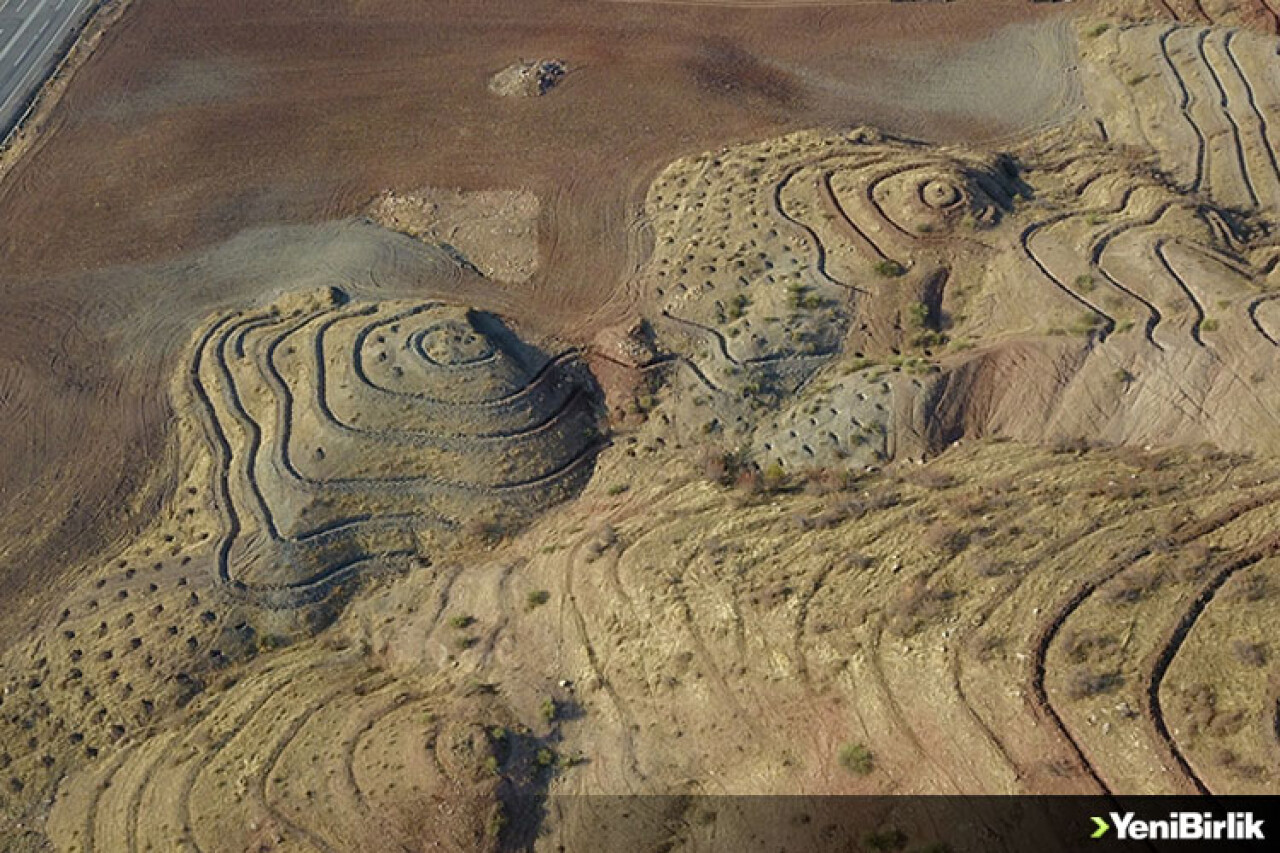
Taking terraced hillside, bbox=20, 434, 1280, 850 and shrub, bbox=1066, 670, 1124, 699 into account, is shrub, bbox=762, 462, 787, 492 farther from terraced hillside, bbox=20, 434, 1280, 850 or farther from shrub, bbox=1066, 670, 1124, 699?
shrub, bbox=1066, 670, 1124, 699

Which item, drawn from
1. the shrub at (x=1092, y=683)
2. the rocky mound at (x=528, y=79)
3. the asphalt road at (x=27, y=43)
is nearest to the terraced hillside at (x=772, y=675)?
the shrub at (x=1092, y=683)

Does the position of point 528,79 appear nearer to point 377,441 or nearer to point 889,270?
point 889,270

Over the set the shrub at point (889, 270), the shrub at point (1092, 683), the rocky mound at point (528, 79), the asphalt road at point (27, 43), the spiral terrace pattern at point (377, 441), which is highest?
the asphalt road at point (27, 43)

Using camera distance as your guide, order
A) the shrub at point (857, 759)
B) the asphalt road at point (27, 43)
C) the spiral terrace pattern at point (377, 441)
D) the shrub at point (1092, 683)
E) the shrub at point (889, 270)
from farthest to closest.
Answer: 1. the asphalt road at point (27, 43)
2. the shrub at point (889, 270)
3. the spiral terrace pattern at point (377, 441)
4. the shrub at point (857, 759)
5. the shrub at point (1092, 683)

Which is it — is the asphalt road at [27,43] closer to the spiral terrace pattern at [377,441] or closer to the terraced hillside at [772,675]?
the spiral terrace pattern at [377,441]

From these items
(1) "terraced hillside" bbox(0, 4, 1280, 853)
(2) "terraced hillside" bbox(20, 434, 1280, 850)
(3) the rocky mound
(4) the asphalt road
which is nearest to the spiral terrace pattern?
(1) "terraced hillside" bbox(0, 4, 1280, 853)

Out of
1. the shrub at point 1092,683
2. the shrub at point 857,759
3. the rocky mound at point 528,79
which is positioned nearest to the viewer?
the shrub at point 1092,683
